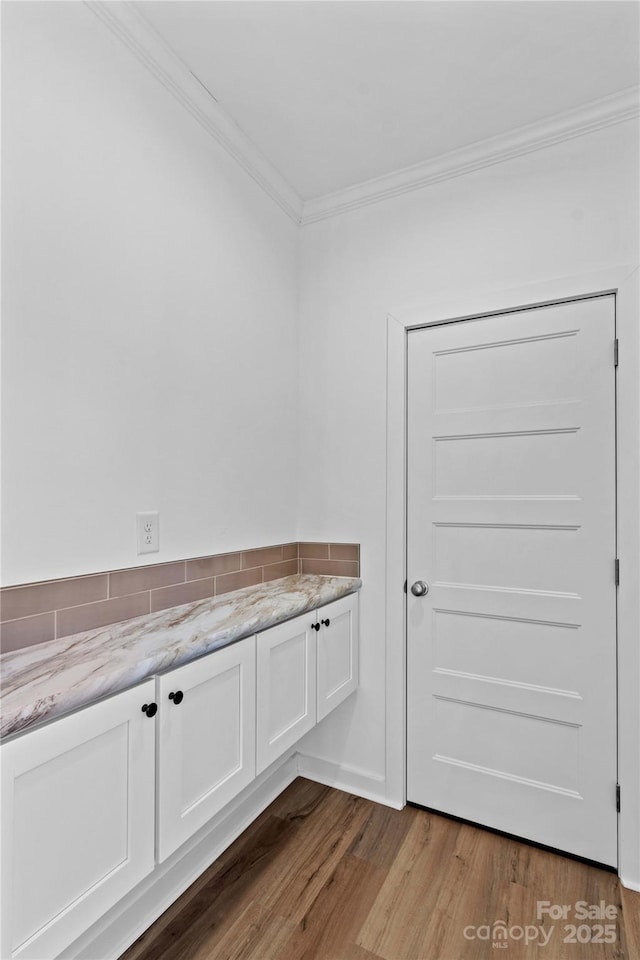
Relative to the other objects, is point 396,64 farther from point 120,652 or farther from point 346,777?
point 346,777

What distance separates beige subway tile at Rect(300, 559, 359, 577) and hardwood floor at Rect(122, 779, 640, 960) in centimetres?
98

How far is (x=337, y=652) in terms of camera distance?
1955mm

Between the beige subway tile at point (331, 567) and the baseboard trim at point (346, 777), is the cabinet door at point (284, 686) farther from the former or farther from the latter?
the baseboard trim at point (346, 777)

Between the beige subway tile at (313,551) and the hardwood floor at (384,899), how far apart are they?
1.06 m

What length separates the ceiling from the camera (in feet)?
4.70

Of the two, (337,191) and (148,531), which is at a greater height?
(337,191)

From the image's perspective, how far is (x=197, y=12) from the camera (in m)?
1.43

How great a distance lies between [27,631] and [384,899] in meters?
1.39

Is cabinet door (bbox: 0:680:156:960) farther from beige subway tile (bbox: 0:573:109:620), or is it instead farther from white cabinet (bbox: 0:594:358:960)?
beige subway tile (bbox: 0:573:109:620)

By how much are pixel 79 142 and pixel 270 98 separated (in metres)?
0.78

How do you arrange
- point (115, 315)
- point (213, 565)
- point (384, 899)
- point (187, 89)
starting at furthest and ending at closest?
point (213, 565)
point (187, 89)
point (384, 899)
point (115, 315)

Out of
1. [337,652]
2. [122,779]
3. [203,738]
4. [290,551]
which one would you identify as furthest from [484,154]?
[122,779]

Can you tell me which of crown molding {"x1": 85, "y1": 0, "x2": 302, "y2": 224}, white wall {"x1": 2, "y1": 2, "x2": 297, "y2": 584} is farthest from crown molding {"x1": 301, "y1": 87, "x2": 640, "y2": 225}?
white wall {"x1": 2, "y1": 2, "x2": 297, "y2": 584}

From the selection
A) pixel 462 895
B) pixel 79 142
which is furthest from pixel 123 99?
pixel 462 895
